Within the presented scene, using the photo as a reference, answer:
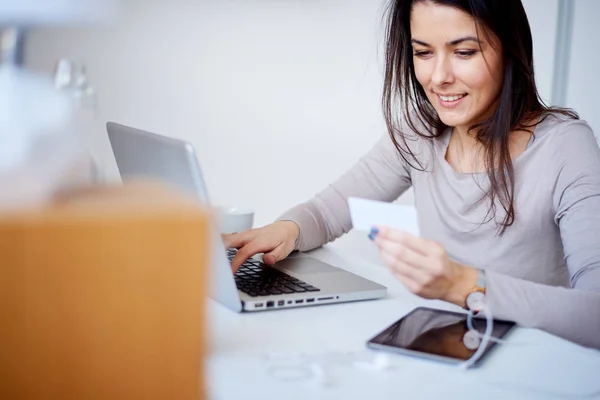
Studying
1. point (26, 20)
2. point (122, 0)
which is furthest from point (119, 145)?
point (122, 0)

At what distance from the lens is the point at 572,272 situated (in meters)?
1.06

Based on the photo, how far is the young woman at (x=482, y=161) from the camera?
1.16 meters

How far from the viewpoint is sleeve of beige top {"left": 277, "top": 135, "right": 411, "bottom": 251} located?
1.43 meters

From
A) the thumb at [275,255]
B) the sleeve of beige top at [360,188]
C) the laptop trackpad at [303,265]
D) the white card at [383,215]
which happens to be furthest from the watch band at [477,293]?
the sleeve of beige top at [360,188]

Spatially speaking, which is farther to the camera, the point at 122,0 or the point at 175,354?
the point at 122,0

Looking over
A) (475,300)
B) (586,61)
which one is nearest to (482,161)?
(475,300)

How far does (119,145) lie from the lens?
108 centimetres

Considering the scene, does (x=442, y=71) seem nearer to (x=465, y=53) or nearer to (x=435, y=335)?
(x=465, y=53)

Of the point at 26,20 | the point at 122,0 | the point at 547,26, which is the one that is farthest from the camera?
the point at 547,26

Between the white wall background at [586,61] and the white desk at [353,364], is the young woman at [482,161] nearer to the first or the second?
the white desk at [353,364]

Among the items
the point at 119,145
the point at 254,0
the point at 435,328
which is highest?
the point at 254,0

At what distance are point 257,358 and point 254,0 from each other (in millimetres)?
1578

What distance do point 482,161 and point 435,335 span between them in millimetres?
626

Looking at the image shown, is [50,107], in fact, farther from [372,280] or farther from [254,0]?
[254,0]
